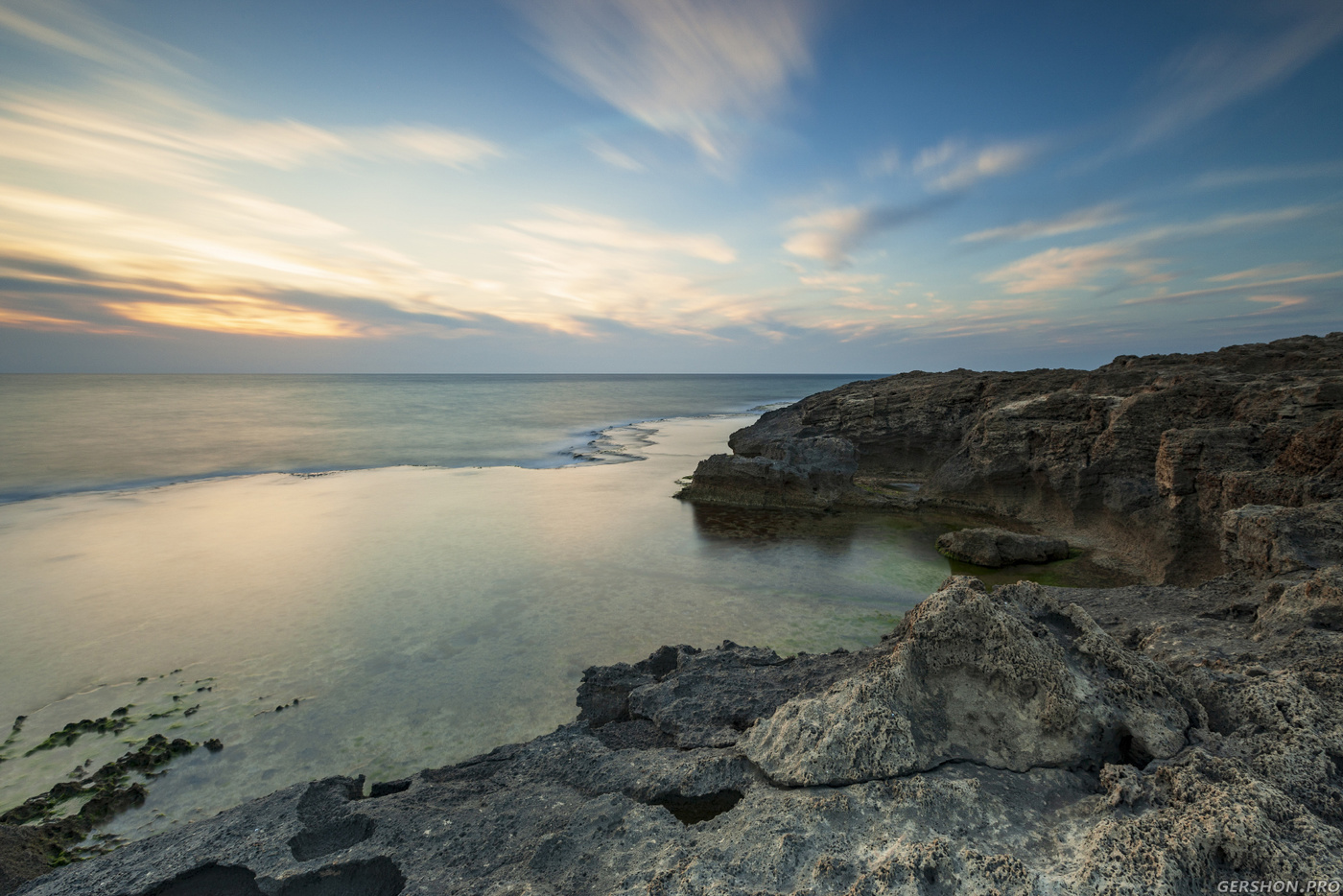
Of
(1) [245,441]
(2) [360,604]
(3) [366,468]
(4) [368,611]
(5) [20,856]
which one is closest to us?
(5) [20,856]

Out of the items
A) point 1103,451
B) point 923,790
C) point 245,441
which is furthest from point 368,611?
point 245,441

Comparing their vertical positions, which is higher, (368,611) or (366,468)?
(368,611)

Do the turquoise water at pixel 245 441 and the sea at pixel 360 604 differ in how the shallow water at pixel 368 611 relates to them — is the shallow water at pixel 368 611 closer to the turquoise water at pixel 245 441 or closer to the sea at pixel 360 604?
the sea at pixel 360 604

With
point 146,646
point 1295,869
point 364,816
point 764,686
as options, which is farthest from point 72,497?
point 1295,869

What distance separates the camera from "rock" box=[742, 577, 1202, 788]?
333 centimetres

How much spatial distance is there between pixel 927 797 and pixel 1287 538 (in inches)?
244

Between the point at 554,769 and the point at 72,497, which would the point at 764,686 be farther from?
the point at 72,497

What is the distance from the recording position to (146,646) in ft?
27.0

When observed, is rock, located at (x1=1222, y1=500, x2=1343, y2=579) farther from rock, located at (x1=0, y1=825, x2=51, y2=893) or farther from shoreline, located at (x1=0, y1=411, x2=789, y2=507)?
shoreline, located at (x1=0, y1=411, x2=789, y2=507)

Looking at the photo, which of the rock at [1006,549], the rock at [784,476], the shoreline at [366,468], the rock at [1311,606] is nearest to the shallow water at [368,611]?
the rock at [1006,549]

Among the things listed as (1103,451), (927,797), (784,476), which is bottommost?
(784,476)

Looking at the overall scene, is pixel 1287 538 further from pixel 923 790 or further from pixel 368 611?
pixel 368 611

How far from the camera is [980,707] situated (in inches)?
144

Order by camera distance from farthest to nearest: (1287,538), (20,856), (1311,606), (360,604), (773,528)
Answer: (773,528) → (360,604) → (1287,538) → (1311,606) → (20,856)
